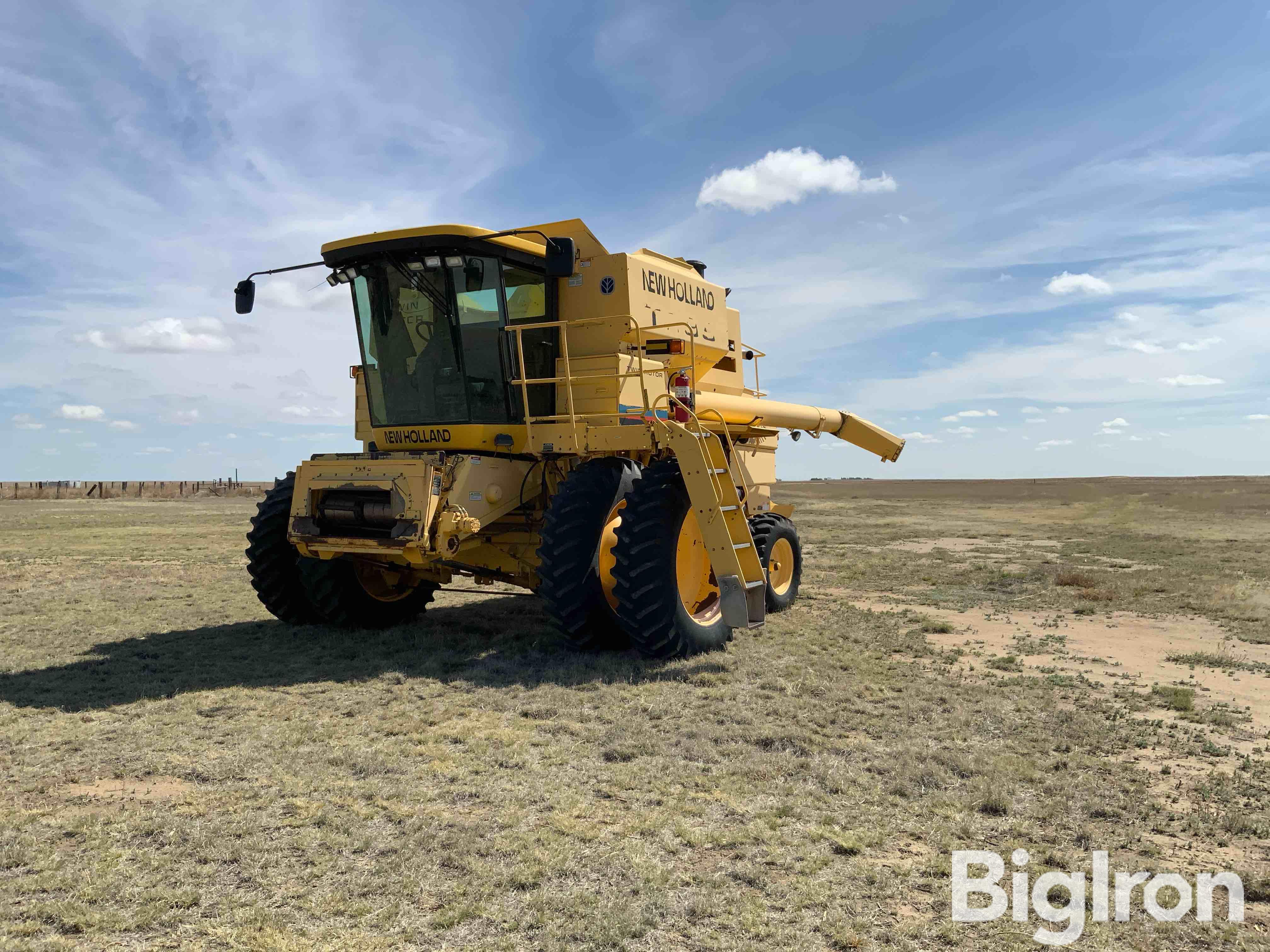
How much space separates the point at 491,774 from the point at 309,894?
1.65 meters

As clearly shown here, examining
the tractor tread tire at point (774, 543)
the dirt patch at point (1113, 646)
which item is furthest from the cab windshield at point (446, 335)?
the dirt patch at point (1113, 646)

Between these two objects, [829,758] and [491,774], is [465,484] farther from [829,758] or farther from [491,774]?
[829,758]

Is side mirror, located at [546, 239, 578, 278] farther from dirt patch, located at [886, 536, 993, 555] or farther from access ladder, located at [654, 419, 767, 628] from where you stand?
dirt patch, located at [886, 536, 993, 555]

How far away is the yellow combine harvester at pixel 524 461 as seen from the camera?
27.0 ft

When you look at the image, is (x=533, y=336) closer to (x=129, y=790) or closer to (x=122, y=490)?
(x=129, y=790)

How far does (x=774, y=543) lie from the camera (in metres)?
11.8

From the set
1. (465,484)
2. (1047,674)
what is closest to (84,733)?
(465,484)

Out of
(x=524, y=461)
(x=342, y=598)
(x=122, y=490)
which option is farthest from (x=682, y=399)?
(x=122, y=490)

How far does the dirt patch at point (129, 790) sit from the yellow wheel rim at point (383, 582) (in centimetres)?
452

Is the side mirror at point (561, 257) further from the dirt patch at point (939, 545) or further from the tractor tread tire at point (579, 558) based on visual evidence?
the dirt patch at point (939, 545)

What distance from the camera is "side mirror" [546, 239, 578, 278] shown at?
26.6 ft

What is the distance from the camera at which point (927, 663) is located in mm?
8703
